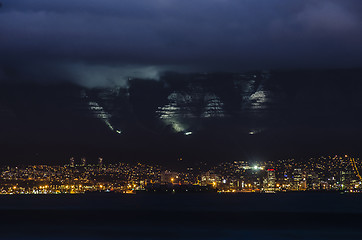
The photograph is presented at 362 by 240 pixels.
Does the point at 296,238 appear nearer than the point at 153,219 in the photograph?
Yes

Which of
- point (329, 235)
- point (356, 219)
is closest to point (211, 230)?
point (329, 235)

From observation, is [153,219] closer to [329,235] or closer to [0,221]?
[0,221]

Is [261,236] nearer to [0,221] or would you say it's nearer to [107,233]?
[107,233]

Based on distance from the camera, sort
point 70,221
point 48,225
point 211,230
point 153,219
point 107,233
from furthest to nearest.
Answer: point 153,219 < point 70,221 < point 48,225 < point 211,230 < point 107,233

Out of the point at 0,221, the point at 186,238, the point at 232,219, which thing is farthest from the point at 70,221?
the point at 186,238

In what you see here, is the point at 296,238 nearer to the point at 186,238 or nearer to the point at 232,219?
the point at 186,238

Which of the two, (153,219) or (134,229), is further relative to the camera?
(153,219)

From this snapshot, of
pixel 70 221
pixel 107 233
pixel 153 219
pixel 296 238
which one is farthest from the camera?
pixel 153 219

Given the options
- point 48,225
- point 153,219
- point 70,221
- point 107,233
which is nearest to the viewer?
point 107,233
